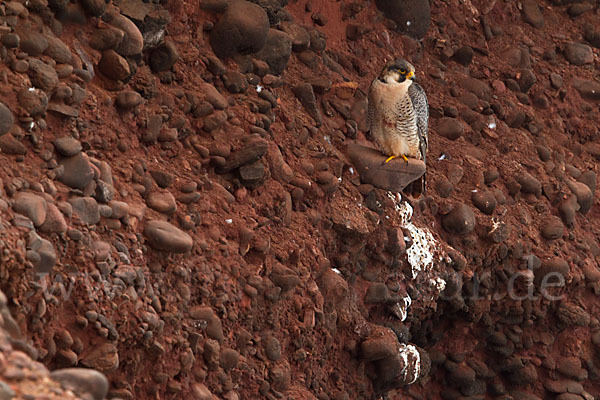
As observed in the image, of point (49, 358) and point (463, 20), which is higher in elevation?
point (49, 358)

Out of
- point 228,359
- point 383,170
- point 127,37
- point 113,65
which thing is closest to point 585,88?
point 383,170

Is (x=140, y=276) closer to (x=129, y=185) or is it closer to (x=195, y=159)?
(x=129, y=185)

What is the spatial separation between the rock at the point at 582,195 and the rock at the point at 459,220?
46.4 inches

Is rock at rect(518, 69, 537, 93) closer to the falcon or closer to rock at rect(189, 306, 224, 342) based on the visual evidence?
the falcon

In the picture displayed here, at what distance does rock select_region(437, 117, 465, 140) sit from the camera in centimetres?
715

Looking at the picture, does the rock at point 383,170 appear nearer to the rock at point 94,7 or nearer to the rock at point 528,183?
the rock at point 528,183

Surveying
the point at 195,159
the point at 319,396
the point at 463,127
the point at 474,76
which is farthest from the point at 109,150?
the point at 474,76

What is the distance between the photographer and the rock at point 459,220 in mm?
6633

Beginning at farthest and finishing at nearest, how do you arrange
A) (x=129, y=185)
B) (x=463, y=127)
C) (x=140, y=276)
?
(x=463, y=127), (x=129, y=185), (x=140, y=276)

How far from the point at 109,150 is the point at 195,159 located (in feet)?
1.90

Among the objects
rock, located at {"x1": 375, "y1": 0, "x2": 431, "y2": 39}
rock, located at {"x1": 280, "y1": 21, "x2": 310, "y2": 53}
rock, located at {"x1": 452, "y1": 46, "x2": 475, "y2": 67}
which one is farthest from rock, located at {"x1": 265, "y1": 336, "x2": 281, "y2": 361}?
rock, located at {"x1": 452, "y1": 46, "x2": 475, "y2": 67}

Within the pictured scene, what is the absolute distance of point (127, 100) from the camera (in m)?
5.01

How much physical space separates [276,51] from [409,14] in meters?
1.66

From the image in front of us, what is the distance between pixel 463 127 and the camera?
727 centimetres
